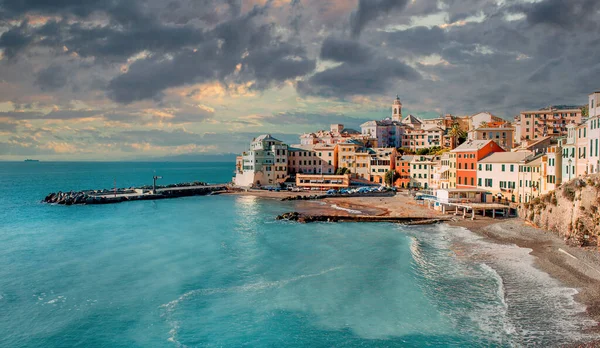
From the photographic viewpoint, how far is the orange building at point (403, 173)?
328ft

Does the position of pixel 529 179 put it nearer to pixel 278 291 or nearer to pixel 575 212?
pixel 575 212

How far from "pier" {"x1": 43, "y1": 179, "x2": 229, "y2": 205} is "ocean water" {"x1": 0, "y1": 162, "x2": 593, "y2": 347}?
34119mm

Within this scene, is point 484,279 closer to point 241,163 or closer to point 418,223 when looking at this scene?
point 418,223

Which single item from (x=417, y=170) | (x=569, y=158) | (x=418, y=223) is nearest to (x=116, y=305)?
(x=418, y=223)

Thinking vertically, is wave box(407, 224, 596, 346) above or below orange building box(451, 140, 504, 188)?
below

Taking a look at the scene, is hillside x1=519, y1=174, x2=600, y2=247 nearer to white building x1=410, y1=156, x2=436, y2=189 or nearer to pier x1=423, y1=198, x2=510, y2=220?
pier x1=423, y1=198, x2=510, y2=220

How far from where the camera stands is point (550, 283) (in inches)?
1210

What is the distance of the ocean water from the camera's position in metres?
23.9

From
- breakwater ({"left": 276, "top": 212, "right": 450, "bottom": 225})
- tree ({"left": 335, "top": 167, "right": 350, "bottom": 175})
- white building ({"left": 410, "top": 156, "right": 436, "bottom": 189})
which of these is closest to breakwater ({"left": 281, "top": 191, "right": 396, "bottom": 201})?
white building ({"left": 410, "top": 156, "right": 436, "bottom": 189})

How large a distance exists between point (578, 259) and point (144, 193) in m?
88.8

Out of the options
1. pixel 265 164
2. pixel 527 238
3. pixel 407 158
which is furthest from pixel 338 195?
pixel 527 238

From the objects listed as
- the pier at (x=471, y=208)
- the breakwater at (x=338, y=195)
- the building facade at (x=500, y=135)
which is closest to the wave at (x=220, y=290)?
the pier at (x=471, y=208)

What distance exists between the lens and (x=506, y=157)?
65.5 m

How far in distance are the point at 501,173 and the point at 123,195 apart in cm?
7995
